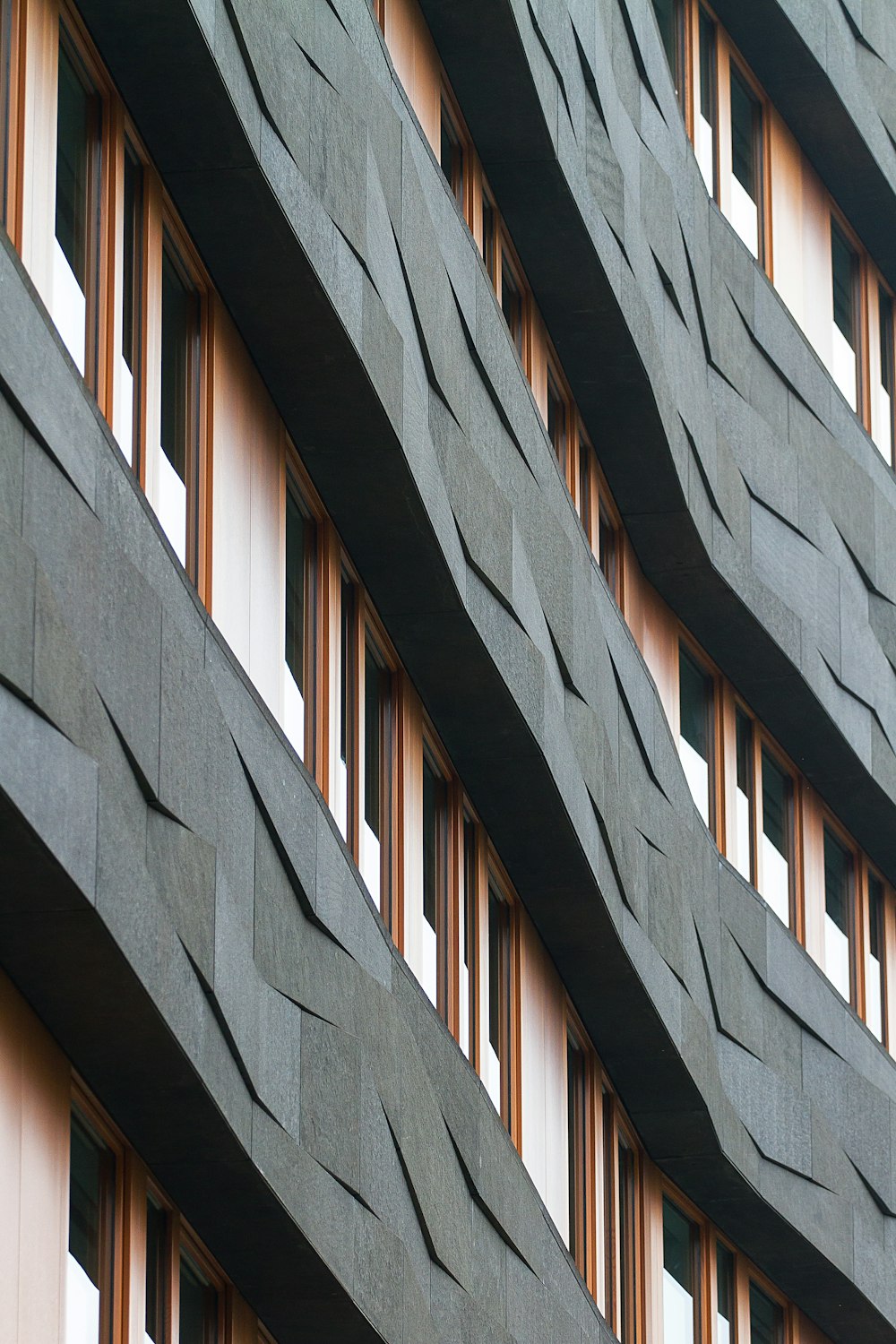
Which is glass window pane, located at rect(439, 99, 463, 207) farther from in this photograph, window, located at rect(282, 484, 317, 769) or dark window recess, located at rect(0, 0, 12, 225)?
dark window recess, located at rect(0, 0, 12, 225)

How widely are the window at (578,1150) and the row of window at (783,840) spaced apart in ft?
10.1

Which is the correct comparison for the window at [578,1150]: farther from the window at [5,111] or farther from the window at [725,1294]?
the window at [5,111]

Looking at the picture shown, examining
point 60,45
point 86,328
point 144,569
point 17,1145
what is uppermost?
point 60,45

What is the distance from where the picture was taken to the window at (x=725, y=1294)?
2308 cm

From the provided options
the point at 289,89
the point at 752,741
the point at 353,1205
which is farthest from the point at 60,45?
the point at 752,741

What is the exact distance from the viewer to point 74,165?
12320 millimetres

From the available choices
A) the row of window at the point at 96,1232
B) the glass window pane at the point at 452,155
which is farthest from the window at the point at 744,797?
the glass window pane at the point at 452,155

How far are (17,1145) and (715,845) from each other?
41.9ft

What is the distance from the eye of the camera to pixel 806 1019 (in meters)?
23.8

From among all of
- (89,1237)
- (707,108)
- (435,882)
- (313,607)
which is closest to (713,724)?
(707,108)

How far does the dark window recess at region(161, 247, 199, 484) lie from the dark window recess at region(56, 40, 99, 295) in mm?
1154

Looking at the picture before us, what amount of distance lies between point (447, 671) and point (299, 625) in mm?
2253

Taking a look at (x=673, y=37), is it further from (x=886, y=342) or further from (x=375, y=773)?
(x=375, y=773)

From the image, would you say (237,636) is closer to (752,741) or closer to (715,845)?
(715,845)
